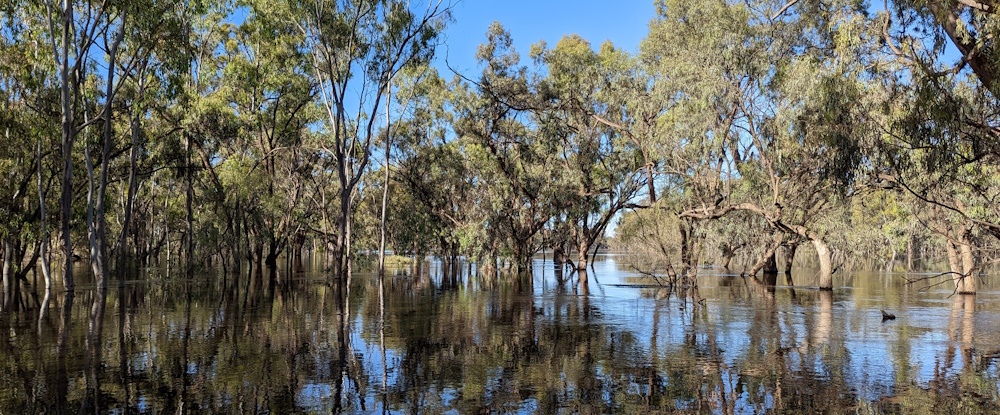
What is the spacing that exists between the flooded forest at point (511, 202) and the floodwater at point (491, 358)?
3.2 inches

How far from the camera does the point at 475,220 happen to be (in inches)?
1534

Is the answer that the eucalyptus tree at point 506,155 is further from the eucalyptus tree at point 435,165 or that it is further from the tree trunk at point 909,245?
the tree trunk at point 909,245

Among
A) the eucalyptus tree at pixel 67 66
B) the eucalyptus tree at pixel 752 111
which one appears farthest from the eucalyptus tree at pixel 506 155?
the eucalyptus tree at pixel 67 66

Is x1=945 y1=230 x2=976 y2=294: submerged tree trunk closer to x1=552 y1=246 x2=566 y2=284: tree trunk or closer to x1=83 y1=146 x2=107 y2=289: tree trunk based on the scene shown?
x1=552 y1=246 x2=566 y2=284: tree trunk

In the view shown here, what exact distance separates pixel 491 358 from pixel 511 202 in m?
28.5

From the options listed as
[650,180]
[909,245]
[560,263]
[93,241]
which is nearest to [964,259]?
[650,180]

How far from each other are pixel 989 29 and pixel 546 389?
7914mm

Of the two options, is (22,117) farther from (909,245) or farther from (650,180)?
(909,245)

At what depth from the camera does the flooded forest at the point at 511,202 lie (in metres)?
8.90

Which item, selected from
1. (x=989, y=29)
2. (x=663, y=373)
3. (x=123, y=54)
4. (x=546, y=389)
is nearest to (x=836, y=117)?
(x=989, y=29)

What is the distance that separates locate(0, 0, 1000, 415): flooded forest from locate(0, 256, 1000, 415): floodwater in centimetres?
8

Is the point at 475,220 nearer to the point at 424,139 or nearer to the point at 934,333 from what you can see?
the point at 424,139

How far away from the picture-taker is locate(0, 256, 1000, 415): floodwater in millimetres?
7648

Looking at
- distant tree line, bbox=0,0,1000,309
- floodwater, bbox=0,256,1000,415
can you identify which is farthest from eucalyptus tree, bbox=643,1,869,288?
floodwater, bbox=0,256,1000,415
